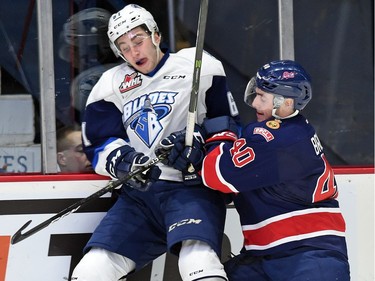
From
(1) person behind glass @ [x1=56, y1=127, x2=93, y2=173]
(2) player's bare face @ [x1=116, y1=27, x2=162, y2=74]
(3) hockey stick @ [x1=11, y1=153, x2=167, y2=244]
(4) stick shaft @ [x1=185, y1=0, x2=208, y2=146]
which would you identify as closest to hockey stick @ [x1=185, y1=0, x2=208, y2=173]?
(4) stick shaft @ [x1=185, y1=0, x2=208, y2=146]

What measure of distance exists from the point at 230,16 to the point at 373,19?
585mm

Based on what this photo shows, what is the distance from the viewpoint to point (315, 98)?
13.4 ft

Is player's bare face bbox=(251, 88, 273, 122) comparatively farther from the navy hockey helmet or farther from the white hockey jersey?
the white hockey jersey

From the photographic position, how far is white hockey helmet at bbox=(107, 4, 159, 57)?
11.5 feet

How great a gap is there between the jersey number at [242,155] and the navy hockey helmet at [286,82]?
205 mm

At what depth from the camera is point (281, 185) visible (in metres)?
3.32

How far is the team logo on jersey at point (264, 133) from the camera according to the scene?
3.26 metres

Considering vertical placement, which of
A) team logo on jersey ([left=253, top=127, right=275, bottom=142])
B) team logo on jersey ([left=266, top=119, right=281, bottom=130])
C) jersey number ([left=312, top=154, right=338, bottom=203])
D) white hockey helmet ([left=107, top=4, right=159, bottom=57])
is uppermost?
white hockey helmet ([left=107, top=4, right=159, bottom=57])

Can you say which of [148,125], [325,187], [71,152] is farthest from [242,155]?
[71,152]

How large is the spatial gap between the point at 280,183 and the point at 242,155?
160mm

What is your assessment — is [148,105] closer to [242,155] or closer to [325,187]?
[242,155]

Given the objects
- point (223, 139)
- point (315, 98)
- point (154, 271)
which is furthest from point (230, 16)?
point (154, 271)

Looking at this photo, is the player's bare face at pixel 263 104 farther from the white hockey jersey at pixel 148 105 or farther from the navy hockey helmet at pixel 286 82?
the white hockey jersey at pixel 148 105

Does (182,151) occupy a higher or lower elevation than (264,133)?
lower
